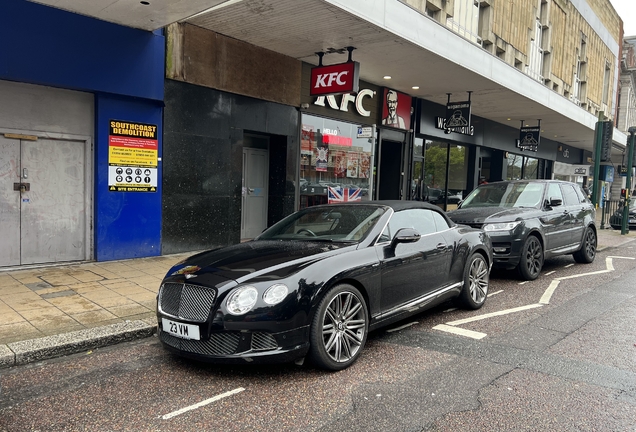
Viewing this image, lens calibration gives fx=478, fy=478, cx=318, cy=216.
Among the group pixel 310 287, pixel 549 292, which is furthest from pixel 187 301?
pixel 549 292

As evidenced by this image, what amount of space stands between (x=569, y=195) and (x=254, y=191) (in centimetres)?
679

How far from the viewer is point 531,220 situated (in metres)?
8.15

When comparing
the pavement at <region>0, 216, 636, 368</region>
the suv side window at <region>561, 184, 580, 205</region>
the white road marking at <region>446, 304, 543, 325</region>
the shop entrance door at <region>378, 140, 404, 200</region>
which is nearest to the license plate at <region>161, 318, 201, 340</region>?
the pavement at <region>0, 216, 636, 368</region>

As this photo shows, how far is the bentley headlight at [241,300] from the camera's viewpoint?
3764mm

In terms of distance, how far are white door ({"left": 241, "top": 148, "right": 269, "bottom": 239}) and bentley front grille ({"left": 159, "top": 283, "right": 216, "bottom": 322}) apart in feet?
22.5

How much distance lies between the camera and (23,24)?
22.4 feet

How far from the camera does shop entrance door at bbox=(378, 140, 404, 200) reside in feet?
48.7

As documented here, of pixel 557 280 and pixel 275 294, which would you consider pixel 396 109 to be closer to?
pixel 557 280

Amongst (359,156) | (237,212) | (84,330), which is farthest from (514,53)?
(84,330)

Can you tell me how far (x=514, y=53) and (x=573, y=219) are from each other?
30.5ft

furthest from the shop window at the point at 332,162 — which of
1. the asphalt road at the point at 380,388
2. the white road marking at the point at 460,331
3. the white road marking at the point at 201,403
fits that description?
the white road marking at the point at 201,403

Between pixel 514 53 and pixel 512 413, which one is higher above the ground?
pixel 514 53

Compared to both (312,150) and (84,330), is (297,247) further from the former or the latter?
(312,150)

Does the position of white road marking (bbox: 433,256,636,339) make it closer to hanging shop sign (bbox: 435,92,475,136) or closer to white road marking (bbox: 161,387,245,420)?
white road marking (bbox: 161,387,245,420)
